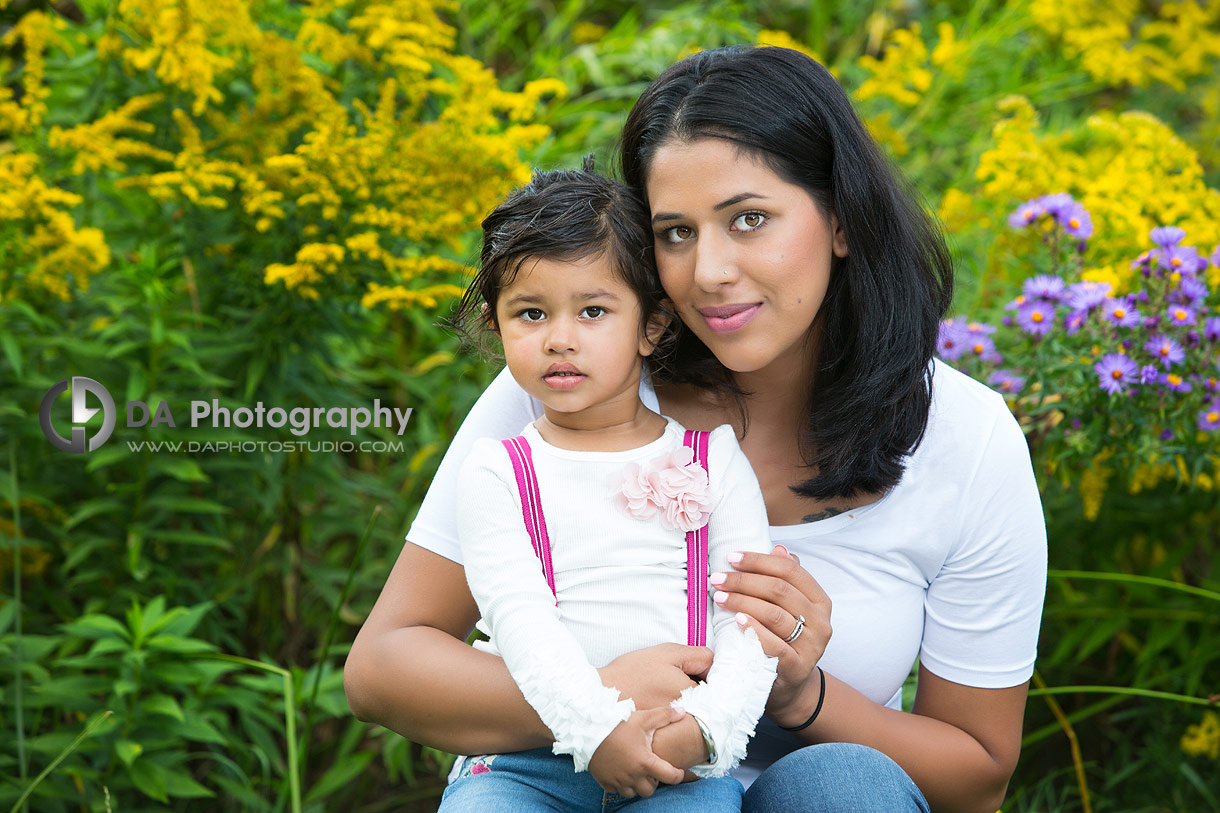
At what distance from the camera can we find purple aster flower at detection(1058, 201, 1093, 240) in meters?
1.86

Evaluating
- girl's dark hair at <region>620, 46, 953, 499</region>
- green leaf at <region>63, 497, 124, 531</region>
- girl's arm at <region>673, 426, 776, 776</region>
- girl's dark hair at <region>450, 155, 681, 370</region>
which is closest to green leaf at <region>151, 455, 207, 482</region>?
green leaf at <region>63, 497, 124, 531</region>

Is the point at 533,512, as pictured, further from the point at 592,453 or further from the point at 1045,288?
the point at 1045,288

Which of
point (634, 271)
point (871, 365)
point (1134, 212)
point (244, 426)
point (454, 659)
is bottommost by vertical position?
point (454, 659)

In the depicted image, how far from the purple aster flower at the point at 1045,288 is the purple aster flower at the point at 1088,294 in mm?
31

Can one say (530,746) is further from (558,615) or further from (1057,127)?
(1057,127)

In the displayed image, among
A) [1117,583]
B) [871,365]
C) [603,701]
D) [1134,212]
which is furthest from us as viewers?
[1117,583]

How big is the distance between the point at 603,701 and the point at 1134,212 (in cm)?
148

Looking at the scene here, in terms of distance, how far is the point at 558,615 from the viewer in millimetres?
1244

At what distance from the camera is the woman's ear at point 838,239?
139cm

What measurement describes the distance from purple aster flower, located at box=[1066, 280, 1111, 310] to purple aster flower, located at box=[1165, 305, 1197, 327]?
11cm

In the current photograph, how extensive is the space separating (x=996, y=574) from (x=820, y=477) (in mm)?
274

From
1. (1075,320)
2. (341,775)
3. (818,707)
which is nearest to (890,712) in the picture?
(818,707)

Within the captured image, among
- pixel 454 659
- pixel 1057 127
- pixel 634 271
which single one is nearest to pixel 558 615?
pixel 454 659

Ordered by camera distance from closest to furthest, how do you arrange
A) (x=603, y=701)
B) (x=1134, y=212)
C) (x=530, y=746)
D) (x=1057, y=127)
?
(x=603, y=701) < (x=530, y=746) < (x=1134, y=212) < (x=1057, y=127)
